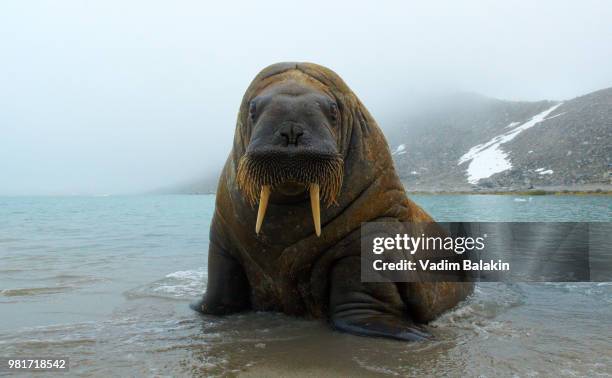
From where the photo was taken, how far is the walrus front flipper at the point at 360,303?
4039 mm

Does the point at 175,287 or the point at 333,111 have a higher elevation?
the point at 333,111

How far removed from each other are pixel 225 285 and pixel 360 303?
1224 millimetres

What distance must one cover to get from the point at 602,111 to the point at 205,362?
88.6 metres

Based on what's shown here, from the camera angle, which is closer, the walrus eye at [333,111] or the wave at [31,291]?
the walrus eye at [333,111]

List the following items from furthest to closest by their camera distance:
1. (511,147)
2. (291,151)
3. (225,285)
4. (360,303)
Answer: (511,147), (225,285), (360,303), (291,151)

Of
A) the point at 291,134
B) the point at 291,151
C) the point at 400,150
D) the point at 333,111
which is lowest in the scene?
the point at 400,150

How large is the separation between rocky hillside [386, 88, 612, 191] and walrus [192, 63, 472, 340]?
195 ft

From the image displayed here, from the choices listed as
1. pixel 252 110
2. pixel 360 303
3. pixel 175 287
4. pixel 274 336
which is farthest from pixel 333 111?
pixel 175 287

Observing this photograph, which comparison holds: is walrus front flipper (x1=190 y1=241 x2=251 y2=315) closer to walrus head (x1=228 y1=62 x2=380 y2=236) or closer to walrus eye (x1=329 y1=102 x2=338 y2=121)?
walrus head (x1=228 y1=62 x2=380 y2=236)

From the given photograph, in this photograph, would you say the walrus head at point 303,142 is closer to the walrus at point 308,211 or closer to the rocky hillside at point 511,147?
the walrus at point 308,211

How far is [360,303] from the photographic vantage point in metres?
4.17

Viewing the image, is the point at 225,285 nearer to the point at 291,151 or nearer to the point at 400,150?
the point at 291,151

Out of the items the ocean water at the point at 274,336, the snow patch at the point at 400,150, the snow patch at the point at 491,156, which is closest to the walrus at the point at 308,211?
the ocean water at the point at 274,336

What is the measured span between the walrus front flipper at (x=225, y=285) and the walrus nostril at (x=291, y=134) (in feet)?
5.05
